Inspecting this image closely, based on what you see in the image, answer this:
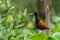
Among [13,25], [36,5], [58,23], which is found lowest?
[13,25]

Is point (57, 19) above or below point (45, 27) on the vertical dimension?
above

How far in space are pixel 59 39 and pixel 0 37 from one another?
754mm

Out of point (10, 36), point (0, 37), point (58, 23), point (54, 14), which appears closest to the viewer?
point (0, 37)

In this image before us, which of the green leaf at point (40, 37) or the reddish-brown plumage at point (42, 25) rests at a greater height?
the reddish-brown plumage at point (42, 25)

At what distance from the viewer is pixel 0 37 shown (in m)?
2.93

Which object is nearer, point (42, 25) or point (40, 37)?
point (40, 37)

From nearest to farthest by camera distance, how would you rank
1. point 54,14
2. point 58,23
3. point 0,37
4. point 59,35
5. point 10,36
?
point 0,37, point 10,36, point 59,35, point 58,23, point 54,14

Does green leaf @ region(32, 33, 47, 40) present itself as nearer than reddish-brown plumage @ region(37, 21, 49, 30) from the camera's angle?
Yes

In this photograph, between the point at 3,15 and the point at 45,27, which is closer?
the point at 3,15

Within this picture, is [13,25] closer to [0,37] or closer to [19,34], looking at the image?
[19,34]

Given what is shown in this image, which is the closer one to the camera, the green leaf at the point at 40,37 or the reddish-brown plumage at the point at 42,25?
the green leaf at the point at 40,37

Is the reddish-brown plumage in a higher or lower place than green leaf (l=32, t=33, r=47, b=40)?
higher

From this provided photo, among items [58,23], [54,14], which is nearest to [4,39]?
[58,23]

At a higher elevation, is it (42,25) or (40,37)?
(42,25)
